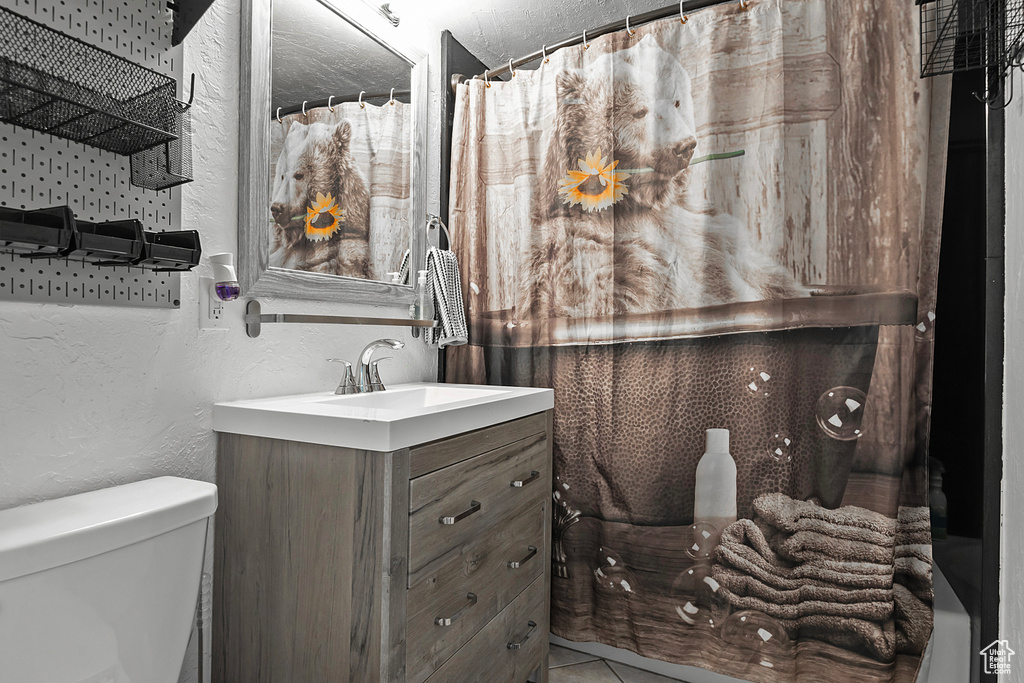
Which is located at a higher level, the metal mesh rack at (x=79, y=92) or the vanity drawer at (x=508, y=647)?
the metal mesh rack at (x=79, y=92)

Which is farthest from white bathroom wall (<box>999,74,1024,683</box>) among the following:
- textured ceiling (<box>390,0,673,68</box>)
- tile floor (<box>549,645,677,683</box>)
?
textured ceiling (<box>390,0,673,68</box>)

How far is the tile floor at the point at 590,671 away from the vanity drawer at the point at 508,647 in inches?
7.8

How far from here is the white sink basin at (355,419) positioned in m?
1.02

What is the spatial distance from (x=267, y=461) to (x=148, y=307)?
39 centimetres

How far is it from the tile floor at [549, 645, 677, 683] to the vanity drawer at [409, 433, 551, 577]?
0.62m

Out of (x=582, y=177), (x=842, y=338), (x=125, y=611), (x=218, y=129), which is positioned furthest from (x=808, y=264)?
(x=125, y=611)

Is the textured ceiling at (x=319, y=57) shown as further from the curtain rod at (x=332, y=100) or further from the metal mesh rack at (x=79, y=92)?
the metal mesh rack at (x=79, y=92)

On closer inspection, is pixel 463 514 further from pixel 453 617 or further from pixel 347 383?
pixel 347 383

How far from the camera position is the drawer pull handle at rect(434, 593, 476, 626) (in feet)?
3.76

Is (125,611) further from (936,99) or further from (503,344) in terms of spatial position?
(936,99)

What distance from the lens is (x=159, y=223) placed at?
1122 millimetres

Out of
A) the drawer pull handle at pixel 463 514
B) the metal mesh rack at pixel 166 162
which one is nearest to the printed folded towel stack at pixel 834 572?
the drawer pull handle at pixel 463 514

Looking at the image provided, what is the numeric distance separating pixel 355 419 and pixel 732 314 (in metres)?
1.12

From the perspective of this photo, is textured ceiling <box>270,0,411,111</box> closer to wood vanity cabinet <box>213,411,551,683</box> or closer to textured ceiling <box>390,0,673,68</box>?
textured ceiling <box>390,0,673,68</box>
